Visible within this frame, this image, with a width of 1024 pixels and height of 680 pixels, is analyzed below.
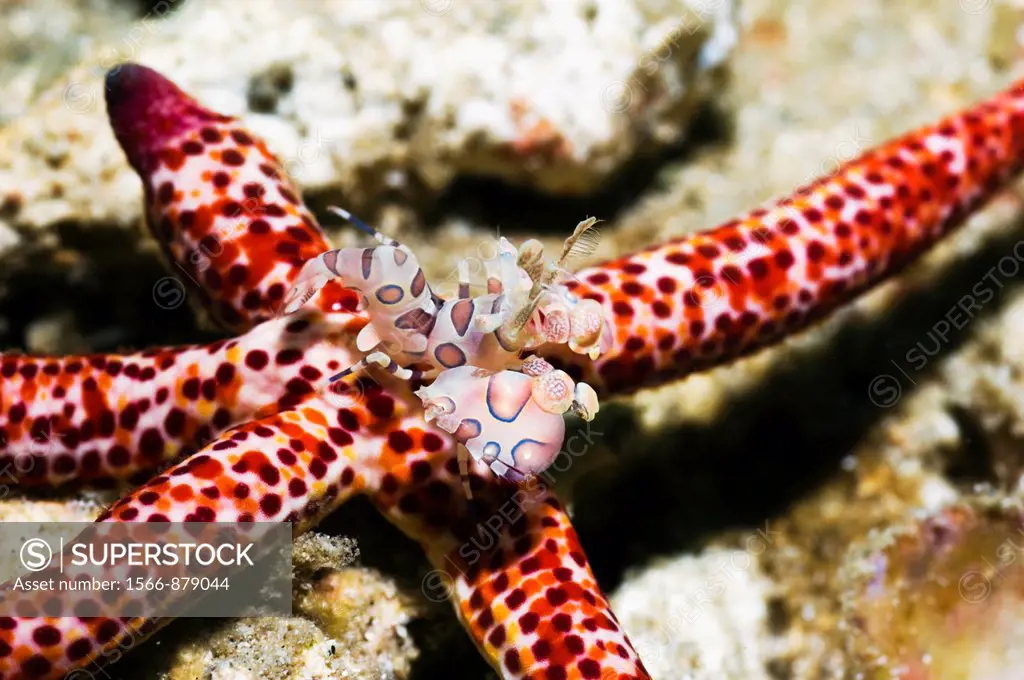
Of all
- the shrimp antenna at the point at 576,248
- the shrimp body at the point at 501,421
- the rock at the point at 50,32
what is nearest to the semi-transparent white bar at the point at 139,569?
the shrimp body at the point at 501,421

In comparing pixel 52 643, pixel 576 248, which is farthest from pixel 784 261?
pixel 52 643

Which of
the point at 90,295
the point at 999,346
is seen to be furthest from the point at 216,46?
the point at 999,346

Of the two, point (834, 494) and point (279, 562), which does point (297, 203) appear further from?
point (834, 494)

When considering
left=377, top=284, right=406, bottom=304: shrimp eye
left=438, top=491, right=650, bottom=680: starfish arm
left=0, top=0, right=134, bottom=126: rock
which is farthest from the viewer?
left=0, top=0, right=134, bottom=126: rock

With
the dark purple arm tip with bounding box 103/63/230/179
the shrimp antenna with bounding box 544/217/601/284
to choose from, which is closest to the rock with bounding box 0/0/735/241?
the dark purple arm tip with bounding box 103/63/230/179

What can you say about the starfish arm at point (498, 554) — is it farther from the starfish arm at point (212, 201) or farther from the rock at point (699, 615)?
the rock at point (699, 615)

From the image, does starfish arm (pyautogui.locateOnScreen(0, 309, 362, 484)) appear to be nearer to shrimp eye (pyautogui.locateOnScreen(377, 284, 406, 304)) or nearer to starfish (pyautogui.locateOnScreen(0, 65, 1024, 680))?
starfish (pyautogui.locateOnScreen(0, 65, 1024, 680))

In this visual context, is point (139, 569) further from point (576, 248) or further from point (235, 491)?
point (576, 248)
